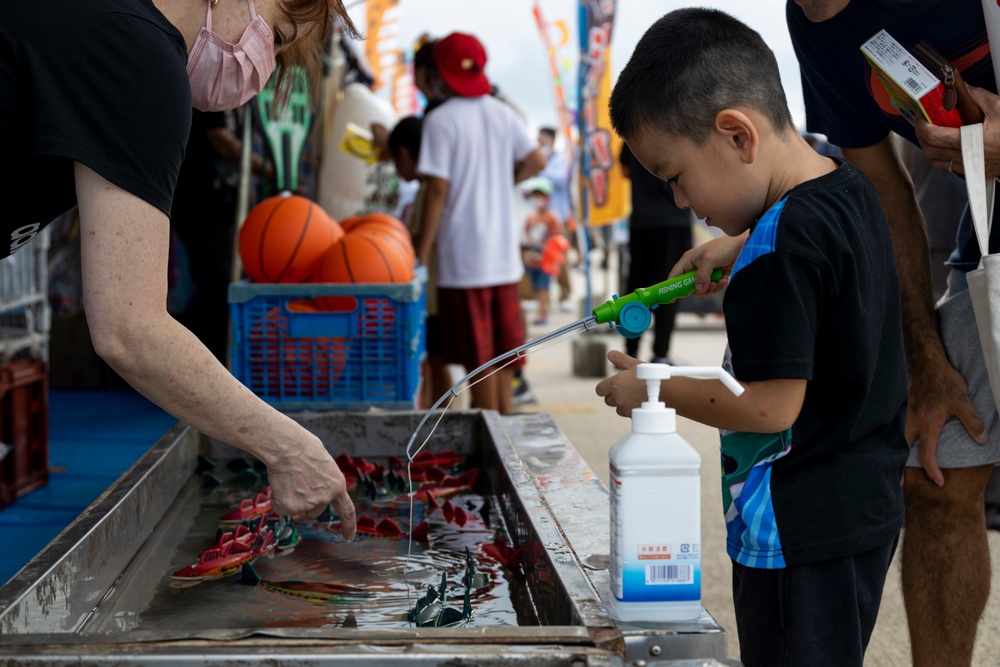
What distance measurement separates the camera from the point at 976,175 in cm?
191

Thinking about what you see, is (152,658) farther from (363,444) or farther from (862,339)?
(363,444)

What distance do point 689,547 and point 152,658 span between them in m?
0.71

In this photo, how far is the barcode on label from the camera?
131cm

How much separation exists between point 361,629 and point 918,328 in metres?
1.63

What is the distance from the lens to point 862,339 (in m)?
1.56

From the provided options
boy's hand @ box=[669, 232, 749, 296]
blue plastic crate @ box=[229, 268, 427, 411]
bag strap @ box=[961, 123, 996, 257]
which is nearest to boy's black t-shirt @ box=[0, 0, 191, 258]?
boy's hand @ box=[669, 232, 749, 296]

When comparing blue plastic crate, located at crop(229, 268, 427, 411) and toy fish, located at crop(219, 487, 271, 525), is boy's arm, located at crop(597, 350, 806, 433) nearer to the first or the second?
toy fish, located at crop(219, 487, 271, 525)

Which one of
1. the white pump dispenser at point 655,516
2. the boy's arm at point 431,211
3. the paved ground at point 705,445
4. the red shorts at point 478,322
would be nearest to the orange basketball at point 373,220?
the boy's arm at point 431,211

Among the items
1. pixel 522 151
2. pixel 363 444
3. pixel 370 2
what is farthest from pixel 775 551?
pixel 370 2

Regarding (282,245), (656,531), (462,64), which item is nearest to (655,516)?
(656,531)

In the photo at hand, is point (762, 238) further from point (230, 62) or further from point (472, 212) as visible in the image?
point (472, 212)

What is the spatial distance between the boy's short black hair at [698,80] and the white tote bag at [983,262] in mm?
497

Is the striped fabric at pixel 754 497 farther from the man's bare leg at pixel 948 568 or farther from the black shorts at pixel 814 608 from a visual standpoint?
the man's bare leg at pixel 948 568

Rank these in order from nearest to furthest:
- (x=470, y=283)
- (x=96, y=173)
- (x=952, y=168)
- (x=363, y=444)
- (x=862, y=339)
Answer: (x=96, y=173), (x=862, y=339), (x=952, y=168), (x=363, y=444), (x=470, y=283)
